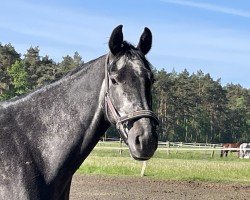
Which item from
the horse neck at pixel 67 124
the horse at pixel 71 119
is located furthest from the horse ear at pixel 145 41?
the horse neck at pixel 67 124

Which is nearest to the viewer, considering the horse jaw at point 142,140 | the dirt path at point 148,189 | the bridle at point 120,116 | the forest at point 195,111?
the horse jaw at point 142,140

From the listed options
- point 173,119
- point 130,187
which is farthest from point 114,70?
point 173,119

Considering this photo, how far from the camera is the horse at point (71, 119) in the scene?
3697mm

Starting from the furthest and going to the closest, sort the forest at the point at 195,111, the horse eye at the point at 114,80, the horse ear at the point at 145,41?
the forest at the point at 195,111 → the horse ear at the point at 145,41 → the horse eye at the point at 114,80

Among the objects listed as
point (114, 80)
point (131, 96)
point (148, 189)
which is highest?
point (114, 80)

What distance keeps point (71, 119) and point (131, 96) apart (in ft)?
1.83

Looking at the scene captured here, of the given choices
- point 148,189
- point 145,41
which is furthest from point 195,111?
point 145,41

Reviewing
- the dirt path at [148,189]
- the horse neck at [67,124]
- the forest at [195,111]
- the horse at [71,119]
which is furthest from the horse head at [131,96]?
the forest at [195,111]

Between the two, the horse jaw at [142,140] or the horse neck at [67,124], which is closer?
the horse jaw at [142,140]

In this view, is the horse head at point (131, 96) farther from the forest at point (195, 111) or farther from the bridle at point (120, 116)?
the forest at point (195, 111)

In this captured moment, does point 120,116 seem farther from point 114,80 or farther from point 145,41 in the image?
point 145,41

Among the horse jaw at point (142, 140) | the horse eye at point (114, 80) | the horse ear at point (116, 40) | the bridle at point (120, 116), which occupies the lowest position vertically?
the horse jaw at point (142, 140)

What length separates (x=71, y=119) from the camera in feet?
13.1

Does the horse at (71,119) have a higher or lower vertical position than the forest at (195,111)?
lower
